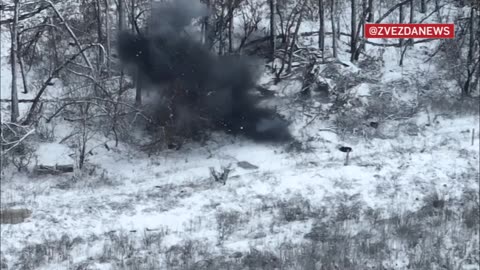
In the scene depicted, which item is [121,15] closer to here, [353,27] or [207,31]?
[207,31]

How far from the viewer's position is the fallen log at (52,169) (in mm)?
13102

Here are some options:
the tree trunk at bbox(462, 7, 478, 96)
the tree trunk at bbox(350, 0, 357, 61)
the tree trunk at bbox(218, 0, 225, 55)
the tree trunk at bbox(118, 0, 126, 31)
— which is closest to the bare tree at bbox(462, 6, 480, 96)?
the tree trunk at bbox(462, 7, 478, 96)

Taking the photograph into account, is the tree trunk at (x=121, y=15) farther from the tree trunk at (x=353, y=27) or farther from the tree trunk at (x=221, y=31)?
the tree trunk at (x=353, y=27)

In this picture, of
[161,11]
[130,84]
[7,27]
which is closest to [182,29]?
[161,11]

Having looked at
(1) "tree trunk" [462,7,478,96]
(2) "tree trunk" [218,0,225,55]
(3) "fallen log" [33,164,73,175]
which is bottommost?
(3) "fallen log" [33,164,73,175]

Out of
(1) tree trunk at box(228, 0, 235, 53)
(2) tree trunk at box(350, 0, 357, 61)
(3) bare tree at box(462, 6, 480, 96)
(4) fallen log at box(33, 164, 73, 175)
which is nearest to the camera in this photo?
(4) fallen log at box(33, 164, 73, 175)

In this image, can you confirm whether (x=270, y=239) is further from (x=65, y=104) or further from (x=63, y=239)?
(x=65, y=104)

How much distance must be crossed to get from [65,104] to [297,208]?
5.35 metres

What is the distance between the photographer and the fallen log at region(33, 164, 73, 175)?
43.0ft

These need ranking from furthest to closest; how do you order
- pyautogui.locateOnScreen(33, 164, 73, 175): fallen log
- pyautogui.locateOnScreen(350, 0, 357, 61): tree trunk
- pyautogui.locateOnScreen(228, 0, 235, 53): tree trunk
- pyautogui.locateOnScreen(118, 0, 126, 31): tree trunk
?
pyautogui.locateOnScreen(350, 0, 357, 61): tree trunk → pyautogui.locateOnScreen(228, 0, 235, 53): tree trunk → pyautogui.locateOnScreen(118, 0, 126, 31): tree trunk → pyautogui.locateOnScreen(33, 164, 73, 175): fallen log

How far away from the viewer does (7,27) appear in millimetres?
17000

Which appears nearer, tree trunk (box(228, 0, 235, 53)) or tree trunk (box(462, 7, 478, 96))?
tree trunk (box(228, 0, 235, 53))

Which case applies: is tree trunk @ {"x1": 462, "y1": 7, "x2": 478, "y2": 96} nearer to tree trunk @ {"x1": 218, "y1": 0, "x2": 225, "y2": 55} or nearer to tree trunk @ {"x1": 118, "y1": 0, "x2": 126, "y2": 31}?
tree trunk @ {"x1": 218, "y1": 0, "x2": 225, "y2": 55}

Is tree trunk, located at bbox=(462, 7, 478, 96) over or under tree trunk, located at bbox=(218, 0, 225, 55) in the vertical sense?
under
